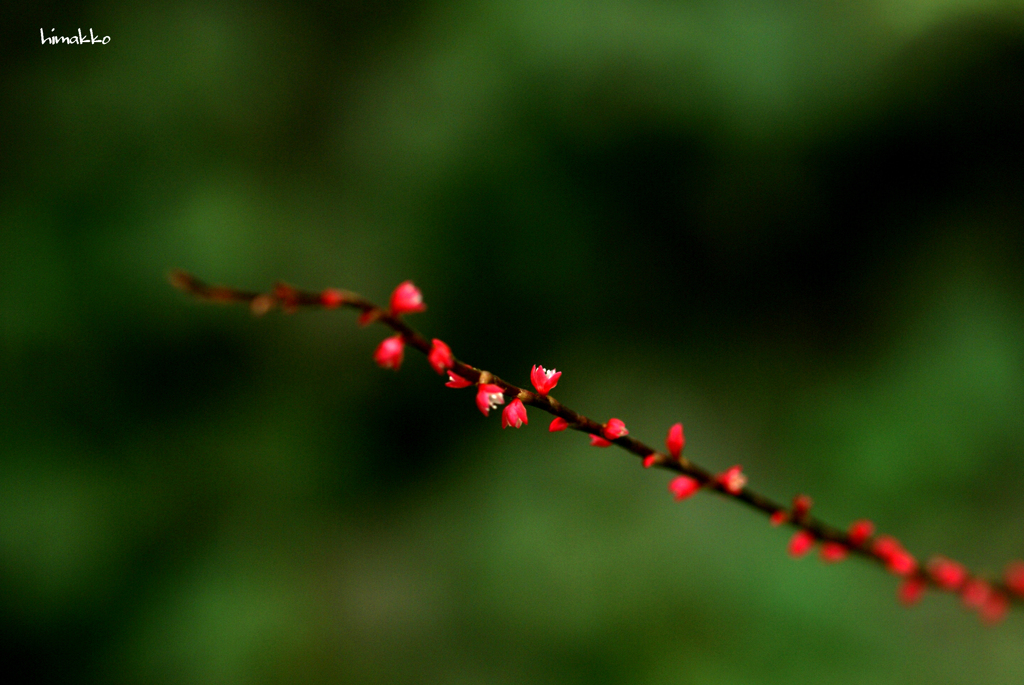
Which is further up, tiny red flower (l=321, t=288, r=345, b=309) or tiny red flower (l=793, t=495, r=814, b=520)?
tiny red flower (l=793, t=495, r=814, b=520)

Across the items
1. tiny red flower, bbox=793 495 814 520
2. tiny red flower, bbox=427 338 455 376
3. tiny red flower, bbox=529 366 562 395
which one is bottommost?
tiny red flower, bbox=427 338 455 376

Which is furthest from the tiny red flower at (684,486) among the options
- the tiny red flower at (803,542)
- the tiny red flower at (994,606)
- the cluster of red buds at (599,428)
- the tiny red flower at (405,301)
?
the tiny red flower at (994,606)

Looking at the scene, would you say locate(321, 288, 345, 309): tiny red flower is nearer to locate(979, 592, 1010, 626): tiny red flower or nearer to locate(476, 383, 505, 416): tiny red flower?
locate(476, 383, 505, 416): tiny red flower

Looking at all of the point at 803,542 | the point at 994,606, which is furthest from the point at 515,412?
the point at 994,606

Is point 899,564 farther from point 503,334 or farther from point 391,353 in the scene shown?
point 503,334

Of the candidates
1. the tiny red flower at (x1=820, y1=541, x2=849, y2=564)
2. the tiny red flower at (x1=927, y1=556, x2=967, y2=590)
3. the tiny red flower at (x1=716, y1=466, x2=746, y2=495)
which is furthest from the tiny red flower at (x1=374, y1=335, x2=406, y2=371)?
the tiny red flower at (x1=927, y1=556, x2=967, y2=590)

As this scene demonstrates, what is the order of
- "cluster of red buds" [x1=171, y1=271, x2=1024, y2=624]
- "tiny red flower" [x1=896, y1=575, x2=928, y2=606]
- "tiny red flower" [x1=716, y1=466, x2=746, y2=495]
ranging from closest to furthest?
1. "cluster of red buds" [x1=171, y1=271, x2=1024, y2=624]
2. "tiny red flower" [x1=716, y1=466, x2=746, y2=495]
3. "tiny red flower" [x1=896, y1=575, x2=928, y2=606]
